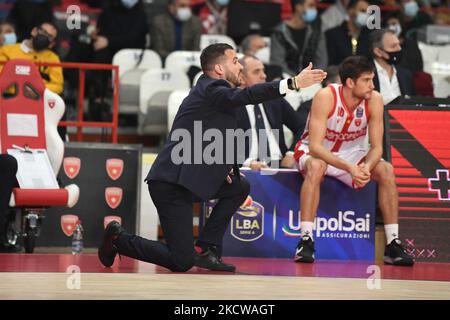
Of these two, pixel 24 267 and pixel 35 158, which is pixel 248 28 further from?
pixel 24 267

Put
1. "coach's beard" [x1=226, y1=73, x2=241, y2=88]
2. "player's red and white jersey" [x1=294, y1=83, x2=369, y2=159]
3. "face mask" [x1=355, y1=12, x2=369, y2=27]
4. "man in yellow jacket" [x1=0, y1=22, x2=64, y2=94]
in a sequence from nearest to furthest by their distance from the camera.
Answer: "coach's beard" [x1=226, y1=73, x2=241, y2=88] → "player's red and white jersey" [x1=294, y1=83, x2=369, y2=159] → "man in yellow jacket" [x1=0, y1=22, x2=64, y2=94] → "face mask" [x1=355, y1=12, x2=369, y2=27]

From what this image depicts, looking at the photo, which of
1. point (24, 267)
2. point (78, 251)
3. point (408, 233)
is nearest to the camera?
point (24, 267)

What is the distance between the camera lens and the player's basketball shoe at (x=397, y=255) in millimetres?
8398

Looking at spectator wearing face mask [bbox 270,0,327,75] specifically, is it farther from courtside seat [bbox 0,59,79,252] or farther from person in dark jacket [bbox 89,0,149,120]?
courtside seat [bbox 0,59,79,252]

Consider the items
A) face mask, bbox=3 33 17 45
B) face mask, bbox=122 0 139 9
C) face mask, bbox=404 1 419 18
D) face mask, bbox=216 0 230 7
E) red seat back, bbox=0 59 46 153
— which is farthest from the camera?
face mask, bbox=404 1 419 18

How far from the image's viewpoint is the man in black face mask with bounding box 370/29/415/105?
10.4m

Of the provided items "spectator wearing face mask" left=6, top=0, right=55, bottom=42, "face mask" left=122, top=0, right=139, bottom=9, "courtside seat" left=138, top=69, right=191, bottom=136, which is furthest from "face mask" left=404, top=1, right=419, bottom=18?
"spectator wearing face mask" left=6, top=0, right=55, bottom=42

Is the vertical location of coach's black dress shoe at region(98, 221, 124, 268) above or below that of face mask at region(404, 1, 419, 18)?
below

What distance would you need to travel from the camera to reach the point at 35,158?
9.26 metres

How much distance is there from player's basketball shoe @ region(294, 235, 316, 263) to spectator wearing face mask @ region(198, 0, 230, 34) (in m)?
5.73

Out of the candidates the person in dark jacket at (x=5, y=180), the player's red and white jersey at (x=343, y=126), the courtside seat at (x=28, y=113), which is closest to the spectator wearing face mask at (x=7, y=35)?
the courtside seat at (x=28, y=113)

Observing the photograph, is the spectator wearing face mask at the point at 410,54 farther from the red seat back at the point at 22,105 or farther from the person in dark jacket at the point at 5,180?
the person in dark jacket at the point at 5,180

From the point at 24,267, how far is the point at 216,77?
187cm
